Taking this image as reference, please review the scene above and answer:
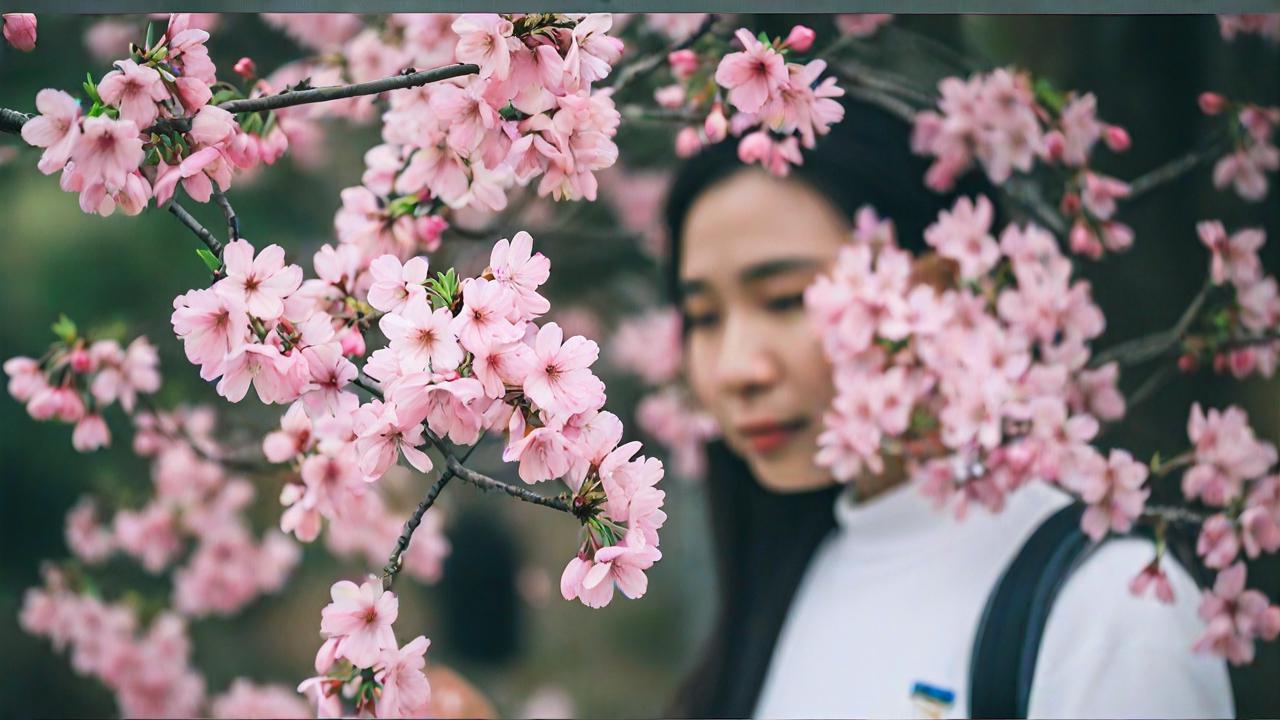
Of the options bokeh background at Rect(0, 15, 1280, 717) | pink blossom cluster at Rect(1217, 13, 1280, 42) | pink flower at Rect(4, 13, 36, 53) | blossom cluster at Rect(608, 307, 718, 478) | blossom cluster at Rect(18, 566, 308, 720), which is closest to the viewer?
pink flower at Rect(4, 13, 36, 53)

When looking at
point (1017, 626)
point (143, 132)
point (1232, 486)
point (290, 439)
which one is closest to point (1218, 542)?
point (1232, 486)

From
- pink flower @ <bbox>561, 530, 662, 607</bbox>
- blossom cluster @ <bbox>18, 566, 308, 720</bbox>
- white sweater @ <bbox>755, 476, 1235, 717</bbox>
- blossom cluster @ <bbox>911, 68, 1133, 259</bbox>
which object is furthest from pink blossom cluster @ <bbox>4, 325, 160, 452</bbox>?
blossom cluster @ <bbox>911, 68, 1133, 259</bbox>

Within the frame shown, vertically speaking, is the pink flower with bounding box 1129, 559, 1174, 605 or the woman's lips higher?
the woman's lips

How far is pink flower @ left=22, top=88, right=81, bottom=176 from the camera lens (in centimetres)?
80

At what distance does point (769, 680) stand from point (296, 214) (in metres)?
1.70

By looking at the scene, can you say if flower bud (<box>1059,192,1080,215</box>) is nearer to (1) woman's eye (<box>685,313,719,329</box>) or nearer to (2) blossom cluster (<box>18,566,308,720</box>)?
(1) woman's eye (<box>685,313,719,329</box>)

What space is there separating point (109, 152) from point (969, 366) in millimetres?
912

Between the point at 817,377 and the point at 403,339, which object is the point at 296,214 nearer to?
the point at 817,377

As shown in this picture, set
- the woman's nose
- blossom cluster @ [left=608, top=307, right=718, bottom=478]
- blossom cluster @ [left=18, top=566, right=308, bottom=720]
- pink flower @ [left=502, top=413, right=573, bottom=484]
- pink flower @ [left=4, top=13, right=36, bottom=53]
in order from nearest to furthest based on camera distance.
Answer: pink flower @ [left=502, top=413, right=573, bottom=484] < pink flower @ [left=4, top=13, right=36, bottom=53] < the woman's nose < blossom cluster @ [left=18, top=566, right=308, bottom=720] < blossom cluster @ [left=608, top=307, right=718, bottom=478]

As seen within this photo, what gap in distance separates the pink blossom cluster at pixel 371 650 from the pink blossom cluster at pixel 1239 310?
98 centimetres

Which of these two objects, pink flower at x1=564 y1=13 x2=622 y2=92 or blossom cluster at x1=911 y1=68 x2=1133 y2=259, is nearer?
pink flower at x1=564 y1=13 x2=622 y2=92

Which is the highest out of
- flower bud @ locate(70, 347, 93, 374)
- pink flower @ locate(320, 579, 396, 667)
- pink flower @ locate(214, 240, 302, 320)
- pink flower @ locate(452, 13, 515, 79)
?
pink flower @ locate(452, 13, 515, 79)

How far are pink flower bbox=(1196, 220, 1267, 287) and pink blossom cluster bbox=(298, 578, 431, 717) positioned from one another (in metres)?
0.98

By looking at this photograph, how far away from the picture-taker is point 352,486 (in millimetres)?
1135
